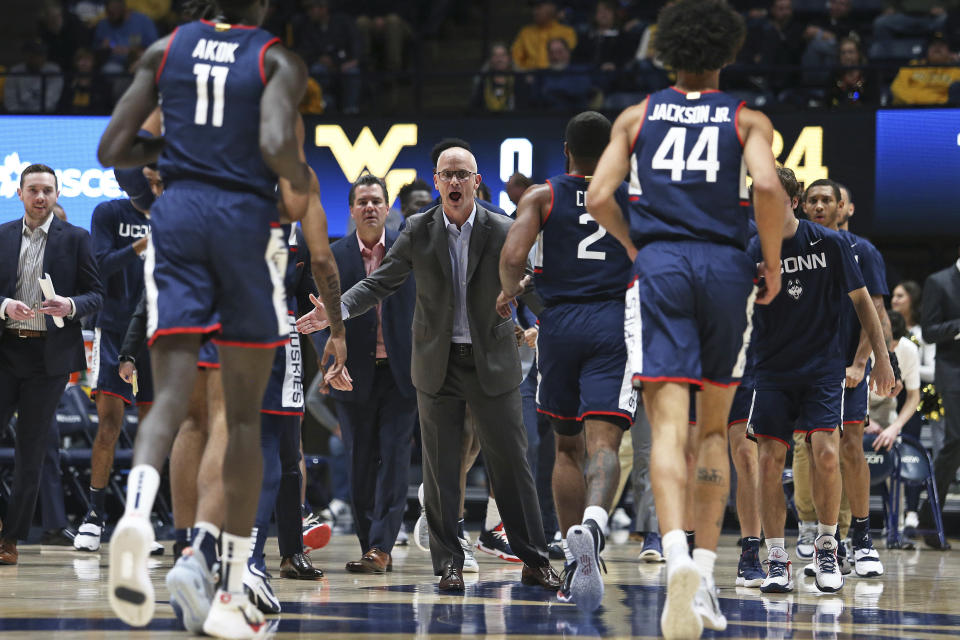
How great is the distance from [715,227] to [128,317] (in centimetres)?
502

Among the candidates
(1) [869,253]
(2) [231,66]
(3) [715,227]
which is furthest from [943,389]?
(2) [231,66]

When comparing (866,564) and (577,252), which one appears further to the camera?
(866,564)

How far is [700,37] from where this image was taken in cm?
450

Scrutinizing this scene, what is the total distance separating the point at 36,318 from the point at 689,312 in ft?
15.5

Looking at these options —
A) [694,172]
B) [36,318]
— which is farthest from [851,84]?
[694,172]

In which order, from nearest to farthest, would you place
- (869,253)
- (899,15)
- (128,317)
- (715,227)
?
(715,227)
(869,253)
(128,317)
(899,15)

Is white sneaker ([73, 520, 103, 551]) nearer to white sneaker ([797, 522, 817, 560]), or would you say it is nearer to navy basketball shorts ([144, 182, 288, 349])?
navy basketball shorts ([144, 182, 288, 349])

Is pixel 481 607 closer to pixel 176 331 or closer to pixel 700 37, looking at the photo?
pixel 176 331

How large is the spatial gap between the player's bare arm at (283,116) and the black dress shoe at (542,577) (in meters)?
2.69

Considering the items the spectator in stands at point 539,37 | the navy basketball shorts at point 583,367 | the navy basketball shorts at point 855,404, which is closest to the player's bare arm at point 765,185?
the navy basketball shorts at point 583,367

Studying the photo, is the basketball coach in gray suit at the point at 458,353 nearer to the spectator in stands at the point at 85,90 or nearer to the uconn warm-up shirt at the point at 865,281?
the uconn warm-up shirt at the point at 865,281

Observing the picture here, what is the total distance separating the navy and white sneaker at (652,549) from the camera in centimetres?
806

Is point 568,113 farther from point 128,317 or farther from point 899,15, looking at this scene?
point 128,317

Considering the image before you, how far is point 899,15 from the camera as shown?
13375 mm
